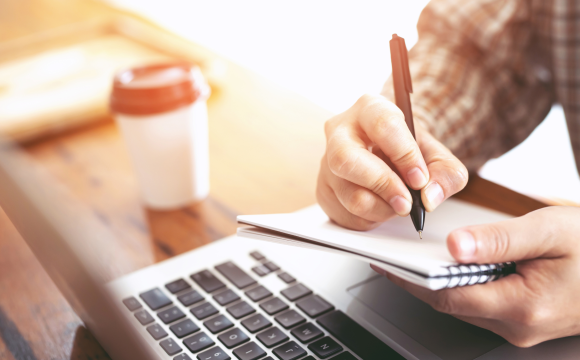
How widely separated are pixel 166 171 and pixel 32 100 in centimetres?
39

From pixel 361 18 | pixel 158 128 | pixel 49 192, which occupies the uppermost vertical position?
pixel 361 18

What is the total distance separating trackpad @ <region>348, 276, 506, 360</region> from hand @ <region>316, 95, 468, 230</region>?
0.21 ft

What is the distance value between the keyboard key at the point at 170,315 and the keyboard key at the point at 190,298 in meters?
0.01

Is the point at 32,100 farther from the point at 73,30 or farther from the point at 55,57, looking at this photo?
the point at 73,30

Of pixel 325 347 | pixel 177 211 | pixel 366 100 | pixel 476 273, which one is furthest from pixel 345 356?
pixel 177 211

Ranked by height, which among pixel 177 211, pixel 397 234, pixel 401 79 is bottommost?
pixel 177 211

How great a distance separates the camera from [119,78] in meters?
0.65

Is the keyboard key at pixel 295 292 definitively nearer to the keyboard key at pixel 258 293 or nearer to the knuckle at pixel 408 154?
the keyboard key at pixel 258 293

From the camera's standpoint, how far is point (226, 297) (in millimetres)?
459

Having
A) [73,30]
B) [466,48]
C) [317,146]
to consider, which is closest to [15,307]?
[317,146]

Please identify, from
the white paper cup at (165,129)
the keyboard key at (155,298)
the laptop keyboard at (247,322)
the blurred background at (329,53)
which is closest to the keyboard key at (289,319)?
the laptop keyboard at (247,322)

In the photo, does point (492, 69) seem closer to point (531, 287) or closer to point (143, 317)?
point (531, 287)

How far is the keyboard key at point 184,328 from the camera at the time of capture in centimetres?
42

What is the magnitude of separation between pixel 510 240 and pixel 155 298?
30cm
